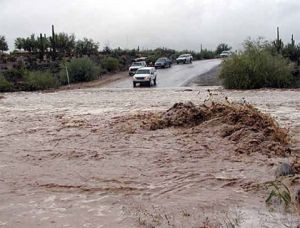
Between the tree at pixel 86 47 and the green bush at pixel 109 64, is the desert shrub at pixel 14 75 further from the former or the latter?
the tree at pixel 86 47

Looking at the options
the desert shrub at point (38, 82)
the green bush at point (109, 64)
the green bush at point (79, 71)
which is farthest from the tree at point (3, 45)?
the desert shrub at point (38, 82)

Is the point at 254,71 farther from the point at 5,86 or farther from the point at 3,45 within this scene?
the point at 3,45

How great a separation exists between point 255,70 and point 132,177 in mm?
29670

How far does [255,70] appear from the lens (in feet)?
130

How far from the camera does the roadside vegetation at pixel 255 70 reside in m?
39.8

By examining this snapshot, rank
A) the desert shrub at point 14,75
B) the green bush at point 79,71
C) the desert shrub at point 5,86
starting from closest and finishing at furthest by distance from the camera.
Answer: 1. the desert shrub at point 5,86
2. the desert shrub at point 14,75
3. the green bush at point 79,71

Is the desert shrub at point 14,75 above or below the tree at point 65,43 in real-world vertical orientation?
below

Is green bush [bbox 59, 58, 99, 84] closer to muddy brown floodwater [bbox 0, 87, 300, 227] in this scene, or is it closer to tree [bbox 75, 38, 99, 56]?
tree [bbox 75, 38, 99, 56]

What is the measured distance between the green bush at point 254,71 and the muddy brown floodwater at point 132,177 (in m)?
19.8

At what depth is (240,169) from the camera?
1159 cm

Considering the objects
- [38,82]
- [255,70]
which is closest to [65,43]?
[38,82]

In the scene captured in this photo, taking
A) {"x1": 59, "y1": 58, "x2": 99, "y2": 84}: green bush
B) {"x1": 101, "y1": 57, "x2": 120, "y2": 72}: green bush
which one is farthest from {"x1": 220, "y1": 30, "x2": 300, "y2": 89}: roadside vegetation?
{"x1": 101, "y1": 57, "x2": 120, "y2": 72}: green bush

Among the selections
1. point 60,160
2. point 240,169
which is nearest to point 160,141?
point 60,160

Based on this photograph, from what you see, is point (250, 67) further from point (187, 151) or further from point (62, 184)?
point (62, 184)
